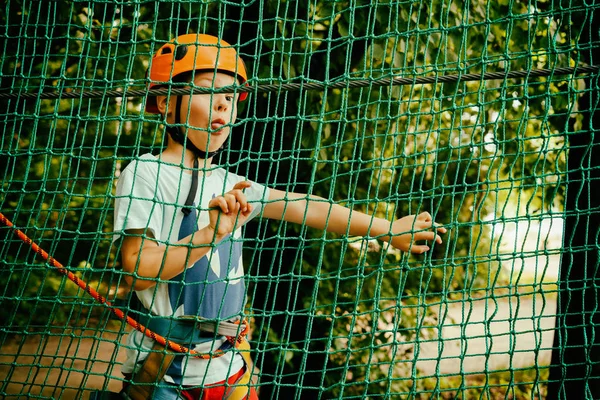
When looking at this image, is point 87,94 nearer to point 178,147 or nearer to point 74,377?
point 178,147

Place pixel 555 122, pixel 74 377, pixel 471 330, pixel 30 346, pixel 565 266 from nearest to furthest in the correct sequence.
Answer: pixel 565 266
pixel 555 122
pixel 74 377
pixel 30 346
pixel 471 330

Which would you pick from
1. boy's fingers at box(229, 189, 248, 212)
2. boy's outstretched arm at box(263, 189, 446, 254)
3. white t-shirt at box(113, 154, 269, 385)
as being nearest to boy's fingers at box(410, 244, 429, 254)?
boy's outstretched arm at box(263, 189, 446, 254)

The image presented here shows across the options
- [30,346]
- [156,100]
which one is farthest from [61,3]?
[30,346]

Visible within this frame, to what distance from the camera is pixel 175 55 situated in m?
2.09

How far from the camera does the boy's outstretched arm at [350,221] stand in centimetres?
209

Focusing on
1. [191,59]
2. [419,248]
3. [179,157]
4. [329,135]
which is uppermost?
[191,59]

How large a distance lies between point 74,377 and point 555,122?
11.4 feet

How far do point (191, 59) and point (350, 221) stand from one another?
0.73 metres

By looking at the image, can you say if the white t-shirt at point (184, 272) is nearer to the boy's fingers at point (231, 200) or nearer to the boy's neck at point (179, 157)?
the boy's neck at point (179, 157)

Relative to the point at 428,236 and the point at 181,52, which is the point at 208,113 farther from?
the point at 428,236

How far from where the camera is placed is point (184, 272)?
1838 millimetres

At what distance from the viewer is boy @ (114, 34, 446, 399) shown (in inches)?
71.9

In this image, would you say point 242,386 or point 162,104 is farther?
point 162,104

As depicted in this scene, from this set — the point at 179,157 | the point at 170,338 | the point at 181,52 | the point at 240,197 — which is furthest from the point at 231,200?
the point at 181,52
